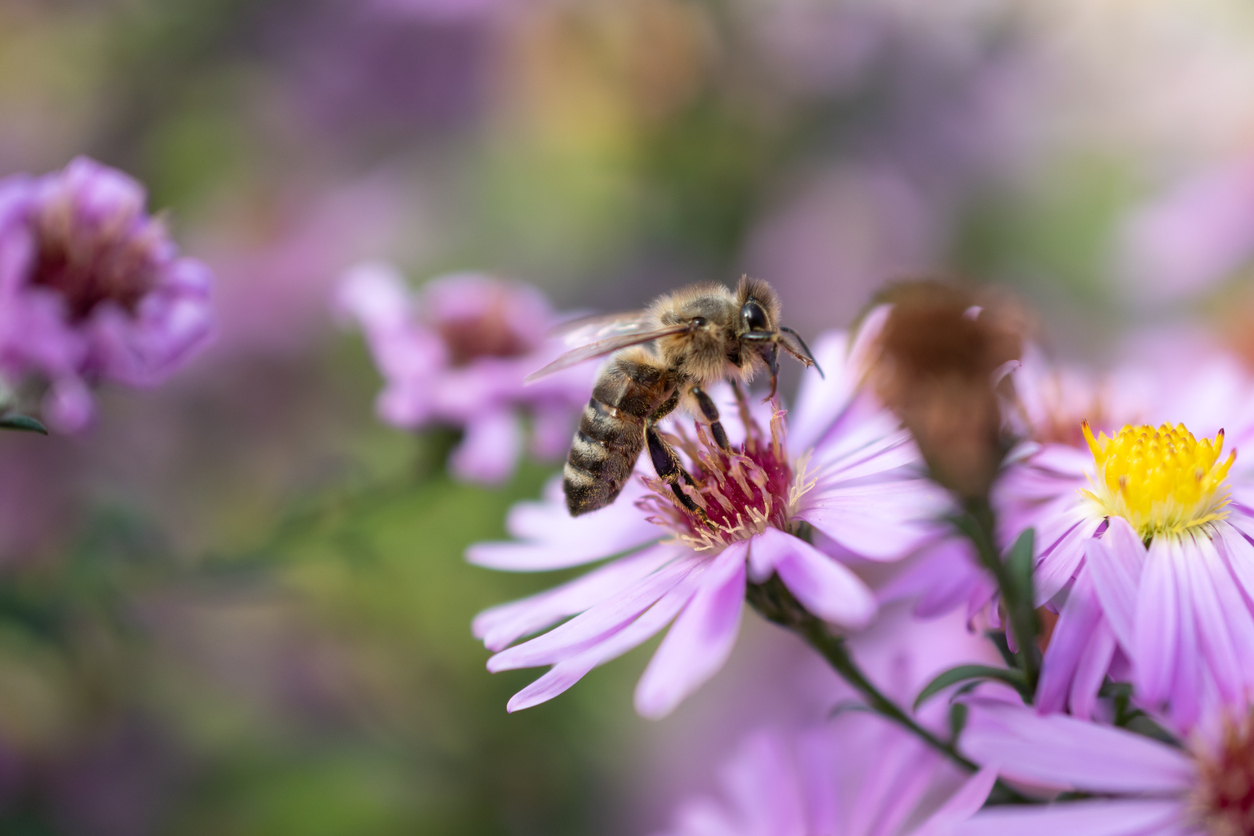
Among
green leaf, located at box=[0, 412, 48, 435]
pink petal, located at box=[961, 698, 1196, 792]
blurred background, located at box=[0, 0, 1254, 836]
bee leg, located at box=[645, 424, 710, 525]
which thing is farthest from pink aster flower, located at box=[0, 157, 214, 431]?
pink petal, located at box=[961, 698, 1196, 792]

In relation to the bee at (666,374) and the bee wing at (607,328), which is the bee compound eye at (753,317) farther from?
the bee wing at (607,328)

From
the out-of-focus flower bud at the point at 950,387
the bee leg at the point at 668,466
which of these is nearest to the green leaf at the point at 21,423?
the bee leg at the point at 668,466

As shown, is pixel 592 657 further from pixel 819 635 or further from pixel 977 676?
pixel 977 676

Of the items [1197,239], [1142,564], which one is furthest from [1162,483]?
[1197,239]

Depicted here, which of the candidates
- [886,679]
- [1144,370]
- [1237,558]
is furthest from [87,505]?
[1144,370]

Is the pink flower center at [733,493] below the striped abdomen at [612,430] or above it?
below

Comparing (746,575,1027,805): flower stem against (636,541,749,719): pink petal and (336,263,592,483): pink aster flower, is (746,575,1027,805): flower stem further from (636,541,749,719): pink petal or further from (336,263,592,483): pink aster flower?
(336,263,592,483): pink aster flower

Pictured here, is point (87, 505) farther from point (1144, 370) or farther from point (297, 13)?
point (1144, 370)
